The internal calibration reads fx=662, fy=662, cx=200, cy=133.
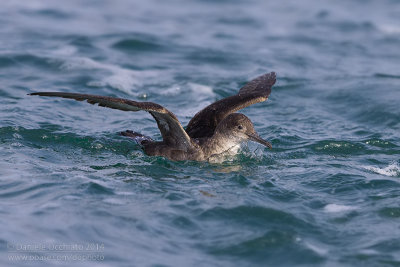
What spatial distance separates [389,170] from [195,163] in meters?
2.46

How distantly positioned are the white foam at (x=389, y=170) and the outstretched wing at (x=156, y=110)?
237cm

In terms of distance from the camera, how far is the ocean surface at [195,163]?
617 centimetres

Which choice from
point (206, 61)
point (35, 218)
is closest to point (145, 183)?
point (35, 218)

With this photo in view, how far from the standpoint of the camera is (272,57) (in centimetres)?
1570

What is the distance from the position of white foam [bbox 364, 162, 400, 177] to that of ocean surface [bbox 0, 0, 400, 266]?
0.02 m

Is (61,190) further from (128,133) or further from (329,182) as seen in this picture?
(329,182)

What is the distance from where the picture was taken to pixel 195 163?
8.52m

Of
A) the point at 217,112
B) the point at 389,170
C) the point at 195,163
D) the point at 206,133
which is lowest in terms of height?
the point at 389,170

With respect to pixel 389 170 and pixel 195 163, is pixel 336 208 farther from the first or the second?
pixel 195 163

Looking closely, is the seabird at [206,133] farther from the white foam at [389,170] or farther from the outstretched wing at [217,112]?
the white foam at [389,170]

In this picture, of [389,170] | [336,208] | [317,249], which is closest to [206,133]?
[389,170]

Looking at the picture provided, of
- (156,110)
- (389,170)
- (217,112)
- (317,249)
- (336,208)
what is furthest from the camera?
(217,112)

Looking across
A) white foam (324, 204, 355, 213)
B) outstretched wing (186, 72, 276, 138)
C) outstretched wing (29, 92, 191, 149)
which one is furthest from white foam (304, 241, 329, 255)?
outstretched wing (186, 72, 276, 138)

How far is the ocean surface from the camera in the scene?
20.2 ft
